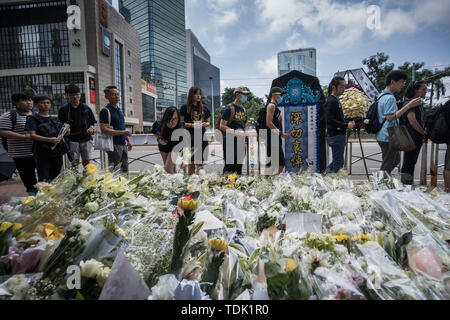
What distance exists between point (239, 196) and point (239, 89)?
2822 mm

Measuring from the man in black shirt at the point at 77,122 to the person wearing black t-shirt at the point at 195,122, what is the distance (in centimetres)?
155

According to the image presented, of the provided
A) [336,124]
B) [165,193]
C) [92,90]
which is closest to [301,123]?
[336,124]

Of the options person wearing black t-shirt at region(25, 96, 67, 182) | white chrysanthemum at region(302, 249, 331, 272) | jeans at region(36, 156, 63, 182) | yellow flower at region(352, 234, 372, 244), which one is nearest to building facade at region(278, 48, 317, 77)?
person wearing black t-shirt at region(25, 96, 67, 182)

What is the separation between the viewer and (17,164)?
3.46 meters

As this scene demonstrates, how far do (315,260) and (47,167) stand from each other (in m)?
3.65

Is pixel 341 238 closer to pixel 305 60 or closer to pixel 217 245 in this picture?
pixel 217 245

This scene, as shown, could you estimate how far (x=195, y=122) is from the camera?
14.6ft

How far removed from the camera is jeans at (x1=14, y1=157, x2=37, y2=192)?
346cm

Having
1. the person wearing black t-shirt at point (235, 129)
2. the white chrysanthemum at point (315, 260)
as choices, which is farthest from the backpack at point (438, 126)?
the white chrysanthemum at point (315, 260)

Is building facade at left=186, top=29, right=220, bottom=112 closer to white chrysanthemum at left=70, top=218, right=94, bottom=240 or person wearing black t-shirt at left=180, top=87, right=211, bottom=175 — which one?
person wearing black t-shirt at left=180, top=87, right=211, bottom=175

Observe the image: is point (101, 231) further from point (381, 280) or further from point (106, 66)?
point (106, 66)

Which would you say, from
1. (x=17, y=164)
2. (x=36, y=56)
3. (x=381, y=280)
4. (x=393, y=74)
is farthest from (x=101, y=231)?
(x=36, y=56)
